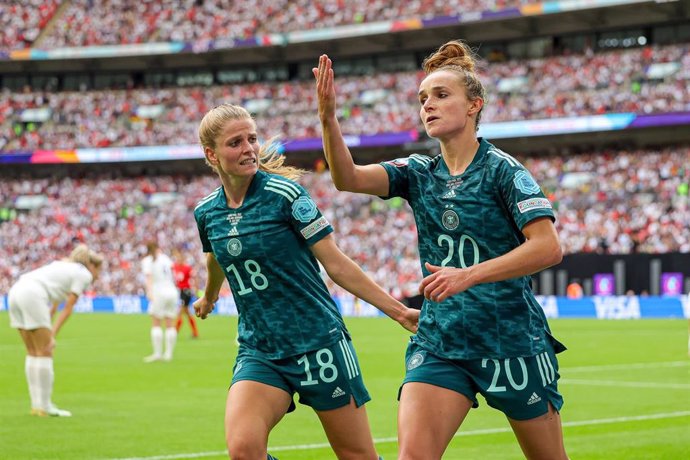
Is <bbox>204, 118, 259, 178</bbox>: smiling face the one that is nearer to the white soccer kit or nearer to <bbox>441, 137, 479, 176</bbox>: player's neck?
<bbox>441, 137, 479, 176</bbox>: player's neck

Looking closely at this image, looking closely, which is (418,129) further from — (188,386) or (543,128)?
(188,386)

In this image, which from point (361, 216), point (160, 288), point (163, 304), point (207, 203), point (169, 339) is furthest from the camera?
point (361, 216)

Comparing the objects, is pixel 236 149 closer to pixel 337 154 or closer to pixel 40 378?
pixel 337 154

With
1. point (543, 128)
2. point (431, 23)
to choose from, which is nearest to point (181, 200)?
point (431, 23)

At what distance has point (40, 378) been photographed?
1269 centimetres

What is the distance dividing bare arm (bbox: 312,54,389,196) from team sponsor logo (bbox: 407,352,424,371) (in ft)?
2.83

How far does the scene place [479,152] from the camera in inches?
218

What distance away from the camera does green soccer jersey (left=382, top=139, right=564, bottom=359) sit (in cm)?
532

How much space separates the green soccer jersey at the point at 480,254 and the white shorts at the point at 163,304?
1505 centimetres

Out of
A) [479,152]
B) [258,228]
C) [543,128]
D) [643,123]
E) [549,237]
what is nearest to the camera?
[549,237]

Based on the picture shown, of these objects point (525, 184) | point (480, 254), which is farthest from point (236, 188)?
point (525, 184)

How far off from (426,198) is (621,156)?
43.1m

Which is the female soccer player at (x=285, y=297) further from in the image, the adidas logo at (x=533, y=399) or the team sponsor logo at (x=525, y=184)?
the team sponsor logo at (x=525, y=184)

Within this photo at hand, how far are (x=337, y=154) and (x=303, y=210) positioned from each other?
0.63m
